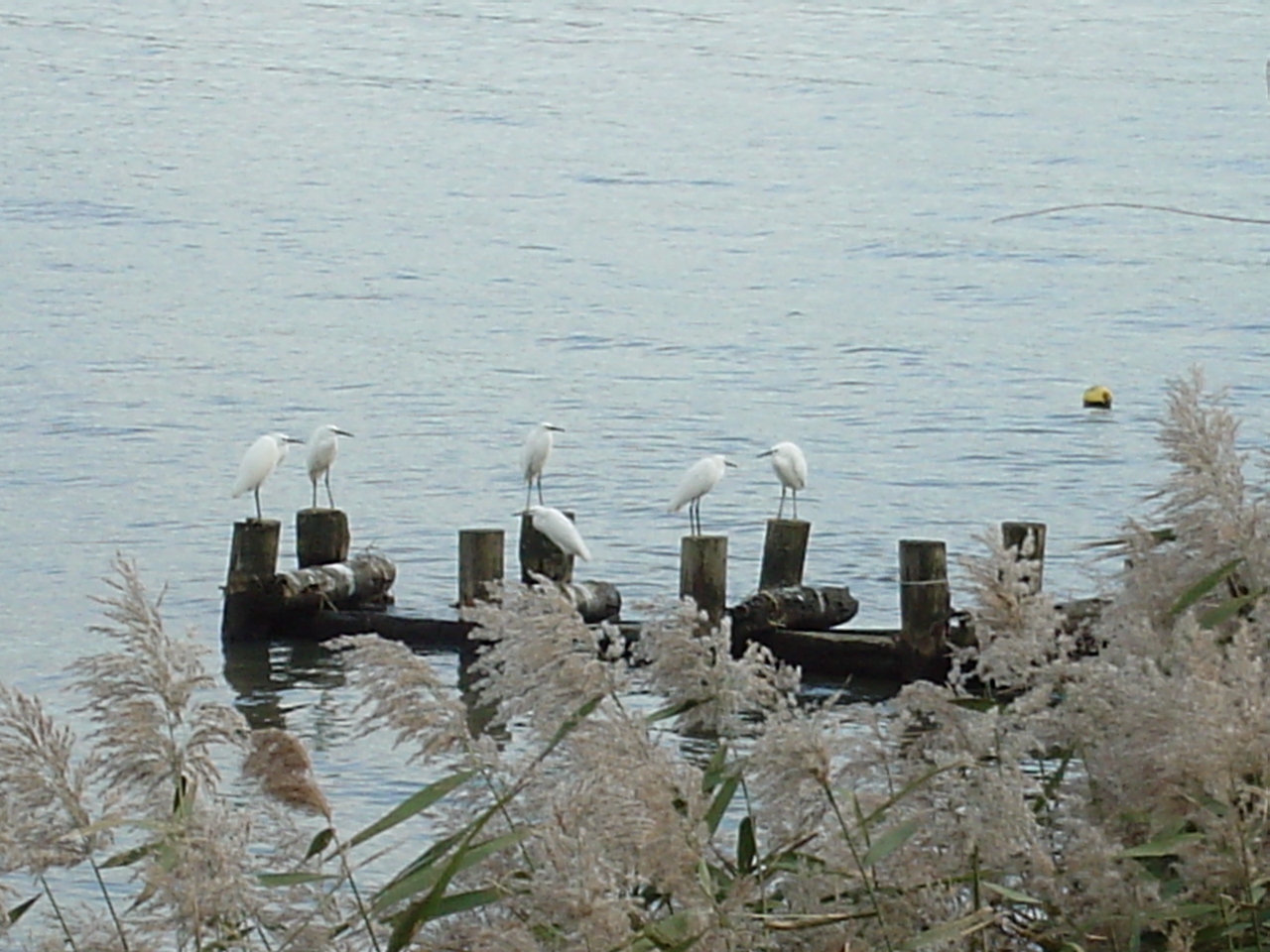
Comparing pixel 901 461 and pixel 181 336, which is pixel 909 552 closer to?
pixel 901 461

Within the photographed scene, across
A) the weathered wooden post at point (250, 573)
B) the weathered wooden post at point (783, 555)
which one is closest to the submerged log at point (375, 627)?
the weathered wooden post at point (250, 573)

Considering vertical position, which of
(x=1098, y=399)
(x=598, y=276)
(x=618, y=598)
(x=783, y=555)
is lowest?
(x=618, y=598)

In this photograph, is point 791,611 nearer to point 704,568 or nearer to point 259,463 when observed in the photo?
point 704,568

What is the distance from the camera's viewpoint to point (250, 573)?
10898 millimetres

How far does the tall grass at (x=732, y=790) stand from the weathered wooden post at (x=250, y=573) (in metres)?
8.82

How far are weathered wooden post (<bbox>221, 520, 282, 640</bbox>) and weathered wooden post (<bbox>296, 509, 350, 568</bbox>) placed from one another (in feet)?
1.07

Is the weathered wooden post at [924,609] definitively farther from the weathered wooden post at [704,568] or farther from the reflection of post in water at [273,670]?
the reflection of post in water at [273,670]

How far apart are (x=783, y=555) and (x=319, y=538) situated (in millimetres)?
2480

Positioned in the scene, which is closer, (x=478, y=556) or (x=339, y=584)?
(x=478, y=556)

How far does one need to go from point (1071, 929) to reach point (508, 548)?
13.0 meters

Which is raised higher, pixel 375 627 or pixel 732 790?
pixel 732 790

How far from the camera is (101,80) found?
52125mm

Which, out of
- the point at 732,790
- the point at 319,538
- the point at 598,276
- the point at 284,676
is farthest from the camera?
the point at 598,276

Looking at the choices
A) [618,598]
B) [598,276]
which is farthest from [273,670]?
[598,276]
